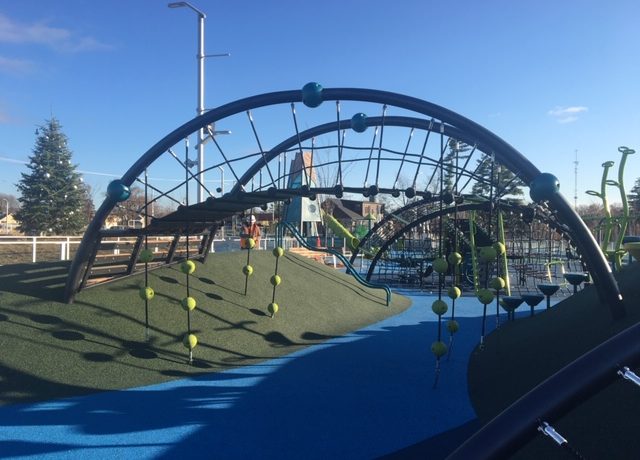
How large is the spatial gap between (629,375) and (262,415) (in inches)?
195

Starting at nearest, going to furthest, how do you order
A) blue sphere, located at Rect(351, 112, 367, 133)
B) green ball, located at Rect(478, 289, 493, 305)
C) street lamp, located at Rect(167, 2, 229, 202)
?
Result: green ball, located at Rect(478, 289, 493, 305) < blue sphere, located at Rect(351, 112, 367, 133) < street lamp, located at Rect(167, 2, 229, 202)

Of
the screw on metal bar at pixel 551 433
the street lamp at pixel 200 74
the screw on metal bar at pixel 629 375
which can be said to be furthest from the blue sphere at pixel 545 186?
the street lamp at pixel 200 74

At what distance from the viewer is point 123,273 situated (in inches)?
406

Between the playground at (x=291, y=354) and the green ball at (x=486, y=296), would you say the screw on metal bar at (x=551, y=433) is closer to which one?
the playground at (x=291, y=354)

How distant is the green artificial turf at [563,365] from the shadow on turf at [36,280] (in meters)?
7.67

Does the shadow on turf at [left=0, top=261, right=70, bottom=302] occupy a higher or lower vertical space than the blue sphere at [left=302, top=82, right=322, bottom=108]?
lower

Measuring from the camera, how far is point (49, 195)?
117 feet

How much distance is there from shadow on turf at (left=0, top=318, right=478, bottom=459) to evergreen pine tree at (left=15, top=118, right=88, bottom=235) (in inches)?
1293

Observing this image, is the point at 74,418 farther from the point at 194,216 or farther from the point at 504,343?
the point at 504,343

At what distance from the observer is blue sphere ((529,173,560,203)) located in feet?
22.3

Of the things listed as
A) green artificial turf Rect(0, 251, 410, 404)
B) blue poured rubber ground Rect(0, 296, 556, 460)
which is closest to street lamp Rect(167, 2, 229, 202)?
green artificial turf Rect(0, 251, 410, 404)

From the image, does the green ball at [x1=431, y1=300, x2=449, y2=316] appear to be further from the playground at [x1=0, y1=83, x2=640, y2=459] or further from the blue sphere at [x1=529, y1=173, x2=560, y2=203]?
the blue sphere at [x1=529, y1=173, x2=560, y2=203]

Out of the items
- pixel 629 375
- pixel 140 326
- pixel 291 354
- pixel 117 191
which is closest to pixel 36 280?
pixel 140 326

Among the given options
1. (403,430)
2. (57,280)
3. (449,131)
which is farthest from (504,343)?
(57,280)
